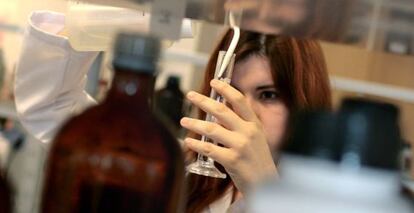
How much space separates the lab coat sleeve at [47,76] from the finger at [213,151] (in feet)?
0.84

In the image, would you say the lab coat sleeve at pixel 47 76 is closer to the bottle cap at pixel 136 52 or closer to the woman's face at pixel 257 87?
the woman's face at pixel 257 87

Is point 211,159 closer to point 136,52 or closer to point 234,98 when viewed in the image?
point 234,98

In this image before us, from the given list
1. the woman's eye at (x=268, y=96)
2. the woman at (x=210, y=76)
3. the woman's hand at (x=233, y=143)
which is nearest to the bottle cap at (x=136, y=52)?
the woman's hand at (x=233, y=143)

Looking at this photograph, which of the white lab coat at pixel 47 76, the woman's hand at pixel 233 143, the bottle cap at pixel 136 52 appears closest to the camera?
the bottle cap at pixel 136 52

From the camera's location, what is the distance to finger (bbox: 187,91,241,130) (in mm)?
612

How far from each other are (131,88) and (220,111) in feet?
0.89

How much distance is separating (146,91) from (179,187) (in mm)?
63

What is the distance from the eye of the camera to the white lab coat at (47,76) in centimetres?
84

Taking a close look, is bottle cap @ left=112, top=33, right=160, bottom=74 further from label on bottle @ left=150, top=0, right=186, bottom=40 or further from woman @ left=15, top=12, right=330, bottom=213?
woman @ left=15, top=12, right=330, bottom=213

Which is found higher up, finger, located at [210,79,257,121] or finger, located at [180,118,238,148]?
finger, located at [210,79,257,121]

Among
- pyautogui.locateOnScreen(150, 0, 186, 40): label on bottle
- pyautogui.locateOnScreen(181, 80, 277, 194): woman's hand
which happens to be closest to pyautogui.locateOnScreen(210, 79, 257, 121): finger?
pyautogui.locateOnScreen(181, 80, 277, 194): woman's hand

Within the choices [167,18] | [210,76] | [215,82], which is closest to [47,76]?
[210,76]

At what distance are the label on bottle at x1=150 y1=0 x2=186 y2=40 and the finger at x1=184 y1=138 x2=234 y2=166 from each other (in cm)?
18

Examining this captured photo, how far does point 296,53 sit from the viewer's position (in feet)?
3.37
